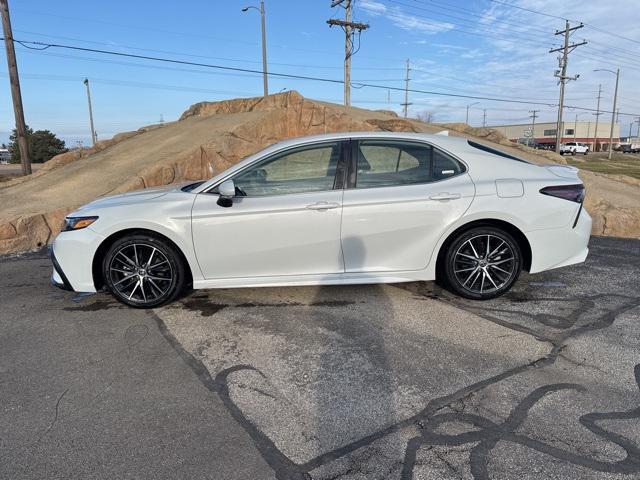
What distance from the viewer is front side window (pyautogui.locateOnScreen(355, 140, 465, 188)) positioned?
14.2 feet

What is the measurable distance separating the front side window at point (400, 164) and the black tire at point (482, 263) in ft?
2.16

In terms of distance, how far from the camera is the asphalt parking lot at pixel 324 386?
2.35 metres

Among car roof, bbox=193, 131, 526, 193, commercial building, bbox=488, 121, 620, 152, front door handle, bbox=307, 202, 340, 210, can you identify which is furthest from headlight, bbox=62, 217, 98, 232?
commercial building, bbox=488, 121, 620, 152

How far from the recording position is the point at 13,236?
7285 millimetres

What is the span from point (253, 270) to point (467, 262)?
6.75 ft

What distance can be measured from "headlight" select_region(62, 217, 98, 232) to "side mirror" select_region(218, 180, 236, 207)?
119cm

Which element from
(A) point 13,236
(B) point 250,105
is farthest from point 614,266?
(B) point 250,105

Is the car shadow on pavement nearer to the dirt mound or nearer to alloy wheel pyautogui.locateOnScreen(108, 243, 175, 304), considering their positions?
alloy wheel pyautogui.locateOnScreen(108, 243, 175, 304)

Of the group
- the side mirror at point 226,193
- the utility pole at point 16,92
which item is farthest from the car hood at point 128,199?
the utility pole at point 16,92

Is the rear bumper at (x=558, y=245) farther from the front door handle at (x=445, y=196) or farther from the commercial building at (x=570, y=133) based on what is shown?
the commercial building at (x=570, y=133)

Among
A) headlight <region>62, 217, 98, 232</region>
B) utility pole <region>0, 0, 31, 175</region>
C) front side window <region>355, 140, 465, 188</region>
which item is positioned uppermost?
utility pole <region>0, 0, 31, 175</region>

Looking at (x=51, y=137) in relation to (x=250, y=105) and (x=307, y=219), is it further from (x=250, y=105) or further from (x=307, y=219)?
(x=307, y=219)

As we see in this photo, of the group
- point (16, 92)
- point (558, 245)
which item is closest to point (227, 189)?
point (558, 245)

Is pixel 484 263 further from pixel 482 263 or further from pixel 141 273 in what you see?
pixel 141 273
